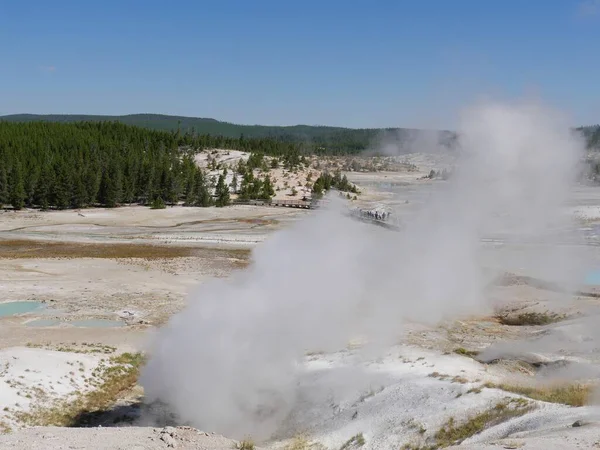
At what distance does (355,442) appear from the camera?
45.8 feet

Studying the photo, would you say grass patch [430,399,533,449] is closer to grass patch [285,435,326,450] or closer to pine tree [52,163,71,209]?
grass patch [285,435,326,450]

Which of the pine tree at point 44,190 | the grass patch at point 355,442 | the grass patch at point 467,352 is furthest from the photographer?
the pine tree at point 44,190

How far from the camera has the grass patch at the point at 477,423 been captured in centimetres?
1334

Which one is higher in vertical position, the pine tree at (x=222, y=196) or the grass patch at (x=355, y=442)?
the pine tree at (x=222, y=196)

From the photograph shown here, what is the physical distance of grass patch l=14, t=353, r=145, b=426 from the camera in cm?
1619

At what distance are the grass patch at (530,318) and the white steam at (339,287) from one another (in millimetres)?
1934

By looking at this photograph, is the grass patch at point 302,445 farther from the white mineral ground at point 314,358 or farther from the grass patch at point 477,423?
the grass patch at point 477,423

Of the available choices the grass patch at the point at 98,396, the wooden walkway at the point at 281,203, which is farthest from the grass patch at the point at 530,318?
the wooden walkway at the point at 281,203

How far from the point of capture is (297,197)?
294ft

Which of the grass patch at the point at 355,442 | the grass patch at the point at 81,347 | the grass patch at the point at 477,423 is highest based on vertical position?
the grass patch at the point at 477,423

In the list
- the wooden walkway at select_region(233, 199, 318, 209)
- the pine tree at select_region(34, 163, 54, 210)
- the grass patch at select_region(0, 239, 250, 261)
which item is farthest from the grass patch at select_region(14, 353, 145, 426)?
the wooden walkway at select_region(233, 199, 318, 209)

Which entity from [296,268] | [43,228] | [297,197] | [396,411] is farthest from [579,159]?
[297,197]

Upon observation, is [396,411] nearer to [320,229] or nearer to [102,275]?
[320,229]

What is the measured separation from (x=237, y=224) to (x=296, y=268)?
4329 cm
